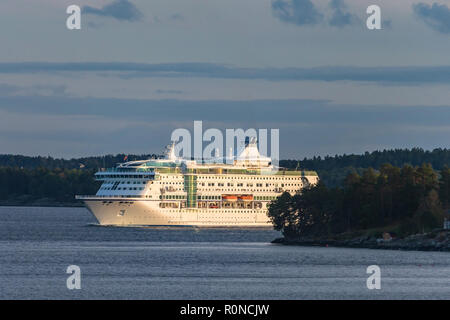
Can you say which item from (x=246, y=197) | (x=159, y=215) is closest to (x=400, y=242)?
(x=159, y=215)

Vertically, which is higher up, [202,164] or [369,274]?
[202,164]

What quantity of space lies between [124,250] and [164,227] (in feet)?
122

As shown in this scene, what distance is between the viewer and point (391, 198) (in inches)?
3585

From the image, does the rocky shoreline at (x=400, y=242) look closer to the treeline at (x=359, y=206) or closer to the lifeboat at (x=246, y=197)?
the treeline at (x=359, y=206)

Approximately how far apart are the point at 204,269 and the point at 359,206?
1157 inches

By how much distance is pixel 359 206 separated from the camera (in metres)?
91.8

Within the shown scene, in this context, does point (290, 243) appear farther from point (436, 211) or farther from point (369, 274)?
point (369, 274)

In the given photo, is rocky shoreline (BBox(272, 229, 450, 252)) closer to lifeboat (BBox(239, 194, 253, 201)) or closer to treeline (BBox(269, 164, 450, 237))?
treeline (BBox(269, 164, 450, 237))

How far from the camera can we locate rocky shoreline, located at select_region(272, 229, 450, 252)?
80.8 metres

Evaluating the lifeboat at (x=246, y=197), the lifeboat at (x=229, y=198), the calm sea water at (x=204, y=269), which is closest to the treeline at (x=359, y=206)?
the calm sea water at (x=204, y=269)

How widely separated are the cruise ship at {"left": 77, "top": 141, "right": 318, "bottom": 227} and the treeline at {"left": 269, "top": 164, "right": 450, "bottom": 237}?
26.2 m

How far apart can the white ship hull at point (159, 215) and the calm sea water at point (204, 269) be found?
18.2 m
